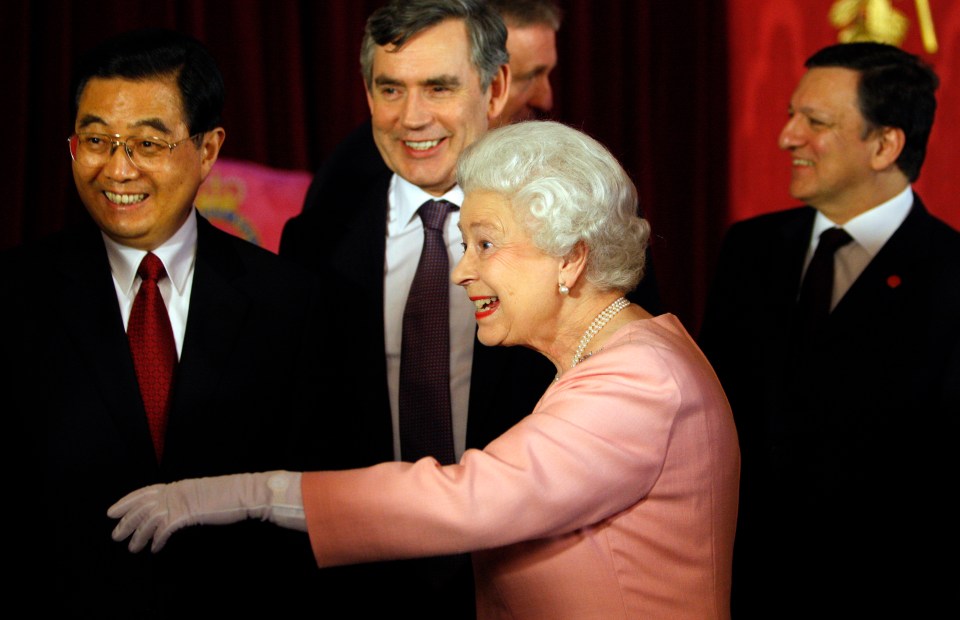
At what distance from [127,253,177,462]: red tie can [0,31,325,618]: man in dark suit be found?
0.01 meters

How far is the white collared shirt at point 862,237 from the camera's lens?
2.95 m

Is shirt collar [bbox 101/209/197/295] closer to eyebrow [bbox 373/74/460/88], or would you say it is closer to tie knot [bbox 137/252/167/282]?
tie knot [bbox 137/252/167/282]

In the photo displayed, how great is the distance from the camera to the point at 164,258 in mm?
1896

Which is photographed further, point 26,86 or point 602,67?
point 602,67

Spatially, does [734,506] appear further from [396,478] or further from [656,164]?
[656,164]

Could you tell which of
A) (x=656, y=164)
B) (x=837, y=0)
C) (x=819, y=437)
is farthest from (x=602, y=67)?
A: (x=819, y=437)

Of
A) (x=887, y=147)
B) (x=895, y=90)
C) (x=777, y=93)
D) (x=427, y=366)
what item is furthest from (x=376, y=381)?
(x=777, y=93)

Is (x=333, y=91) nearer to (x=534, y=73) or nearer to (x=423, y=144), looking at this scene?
(x=534, y=73)

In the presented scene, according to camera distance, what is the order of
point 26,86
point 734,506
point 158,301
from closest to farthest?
point 734,506
point 158,301
point 26,86

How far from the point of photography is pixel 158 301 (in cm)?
187

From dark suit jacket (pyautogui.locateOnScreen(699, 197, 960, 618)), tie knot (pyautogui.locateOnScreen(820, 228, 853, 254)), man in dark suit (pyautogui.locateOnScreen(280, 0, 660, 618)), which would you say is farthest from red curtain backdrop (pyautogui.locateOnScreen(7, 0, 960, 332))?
man in dark suit (pyautogui.locateOnScreen(280, 0, 660, 618))

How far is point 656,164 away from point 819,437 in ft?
5.56

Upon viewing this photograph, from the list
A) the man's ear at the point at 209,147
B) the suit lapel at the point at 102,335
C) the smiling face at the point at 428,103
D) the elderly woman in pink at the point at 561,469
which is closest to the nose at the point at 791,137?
the smiling face at the point at 428,103

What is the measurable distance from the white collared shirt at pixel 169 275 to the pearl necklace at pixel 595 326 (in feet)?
2.06
